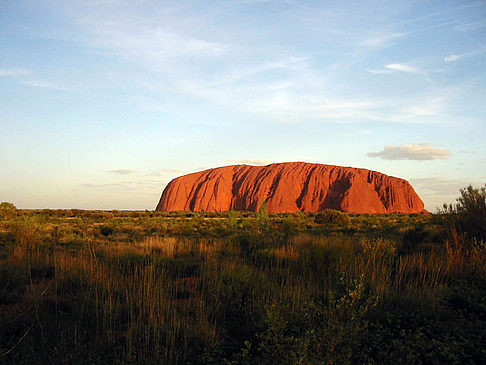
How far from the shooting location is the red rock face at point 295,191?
2491 inches

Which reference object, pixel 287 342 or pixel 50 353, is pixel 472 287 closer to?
pixel 287 342

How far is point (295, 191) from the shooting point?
66.2m

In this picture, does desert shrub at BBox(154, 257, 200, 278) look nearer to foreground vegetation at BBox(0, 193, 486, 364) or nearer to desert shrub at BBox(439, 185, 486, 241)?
foreground vegetation at BBox(0, 193, 486, 364)

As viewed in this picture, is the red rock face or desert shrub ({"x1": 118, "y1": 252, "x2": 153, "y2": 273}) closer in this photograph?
desert shrub ({"x1": 118, "y1": 252, "x2": 153, "y2": 273})

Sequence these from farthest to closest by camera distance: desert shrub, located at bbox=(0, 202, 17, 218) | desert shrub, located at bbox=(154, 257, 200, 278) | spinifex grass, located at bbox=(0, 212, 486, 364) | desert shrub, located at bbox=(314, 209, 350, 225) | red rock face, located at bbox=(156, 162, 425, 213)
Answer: red rock face, located at bbox=(156, 162, 425, 213)
desert shrub, located at bbox=(0, 202, 17, 218)
desert shrub, located at bbox=(314, 209, 350, 225)
desert shrub, located at bbox=(154, 257, 200, 278)
spinifex grass, located at bbox=(0, 212, 486, 364)

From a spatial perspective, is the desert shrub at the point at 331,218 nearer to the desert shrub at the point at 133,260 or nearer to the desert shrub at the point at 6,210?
the desert shrub at the point at 133,260

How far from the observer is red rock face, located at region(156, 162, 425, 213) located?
63.3m

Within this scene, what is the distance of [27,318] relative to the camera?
12.8ft

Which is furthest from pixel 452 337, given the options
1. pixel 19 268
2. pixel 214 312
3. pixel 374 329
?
pixel 19 268

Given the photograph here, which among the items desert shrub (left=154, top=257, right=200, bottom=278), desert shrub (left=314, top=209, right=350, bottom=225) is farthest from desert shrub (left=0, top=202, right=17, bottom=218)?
desert shrub (left=314, top=209, right=350, bottom=225)

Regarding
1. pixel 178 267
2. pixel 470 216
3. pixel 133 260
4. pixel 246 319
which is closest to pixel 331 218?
pixel 470 216

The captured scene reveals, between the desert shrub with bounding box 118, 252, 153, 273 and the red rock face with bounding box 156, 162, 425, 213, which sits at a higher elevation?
the red rock face with bounding box 156, 162, 425, 213

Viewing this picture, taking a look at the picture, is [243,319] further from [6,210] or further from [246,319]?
[6,210]

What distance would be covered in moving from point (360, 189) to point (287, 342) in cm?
6586
